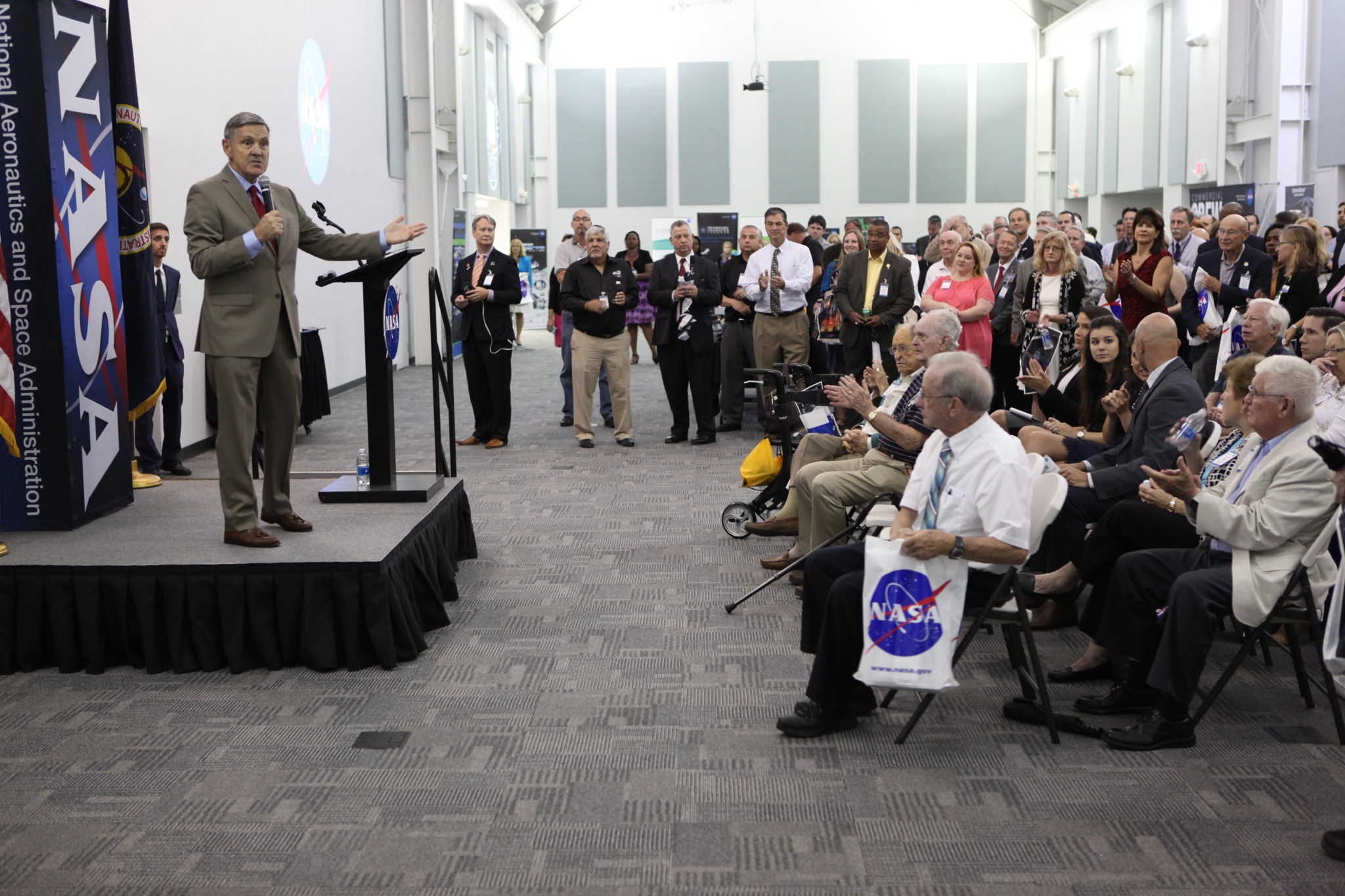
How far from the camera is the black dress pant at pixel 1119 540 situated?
3.83 metres

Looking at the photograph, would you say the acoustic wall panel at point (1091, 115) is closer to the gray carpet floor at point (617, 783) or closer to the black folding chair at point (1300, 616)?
the gray carpet floor at point (617, 783)

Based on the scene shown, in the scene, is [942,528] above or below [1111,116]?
below

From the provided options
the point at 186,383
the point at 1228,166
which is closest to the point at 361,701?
the point at 186,383

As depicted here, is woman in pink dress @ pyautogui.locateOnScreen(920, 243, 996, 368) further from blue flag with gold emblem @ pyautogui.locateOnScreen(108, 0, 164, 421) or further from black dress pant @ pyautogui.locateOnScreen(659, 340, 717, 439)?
blue flag with gold emblem @ pyautogui.locateOnScreen(108, 0, 164, 421)

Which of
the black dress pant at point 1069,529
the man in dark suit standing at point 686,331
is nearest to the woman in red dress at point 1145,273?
the man in dark suit standing at point 686,331

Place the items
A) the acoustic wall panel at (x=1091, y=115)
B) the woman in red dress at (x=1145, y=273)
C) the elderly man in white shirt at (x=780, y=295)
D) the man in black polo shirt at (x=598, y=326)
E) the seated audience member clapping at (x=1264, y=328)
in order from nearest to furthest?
the seated audience member clapping at (x=1264, y=328) < the woman in red dress at (x=1145, y=273) < the man in black polo shirt at (x=598, y=326) < the elderly man in white shirt at (x=780, y=295) < the acoustic wall panel at (x=1091, y=115)

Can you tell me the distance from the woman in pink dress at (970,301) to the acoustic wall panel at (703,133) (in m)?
14.8

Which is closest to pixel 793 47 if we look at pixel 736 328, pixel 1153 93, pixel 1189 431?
pixel 1153 93

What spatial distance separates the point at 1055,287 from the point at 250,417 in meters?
5.10

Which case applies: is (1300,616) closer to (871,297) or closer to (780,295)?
(871,297)

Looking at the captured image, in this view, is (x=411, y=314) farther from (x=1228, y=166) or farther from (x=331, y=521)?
(x=331, y=521)

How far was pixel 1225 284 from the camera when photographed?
7375 mm

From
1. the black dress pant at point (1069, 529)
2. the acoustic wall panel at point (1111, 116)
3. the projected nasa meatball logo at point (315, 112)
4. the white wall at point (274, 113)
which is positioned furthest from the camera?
the acoustic wall panel at point (1111, 116)

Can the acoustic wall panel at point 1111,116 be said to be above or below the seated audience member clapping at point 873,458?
above
